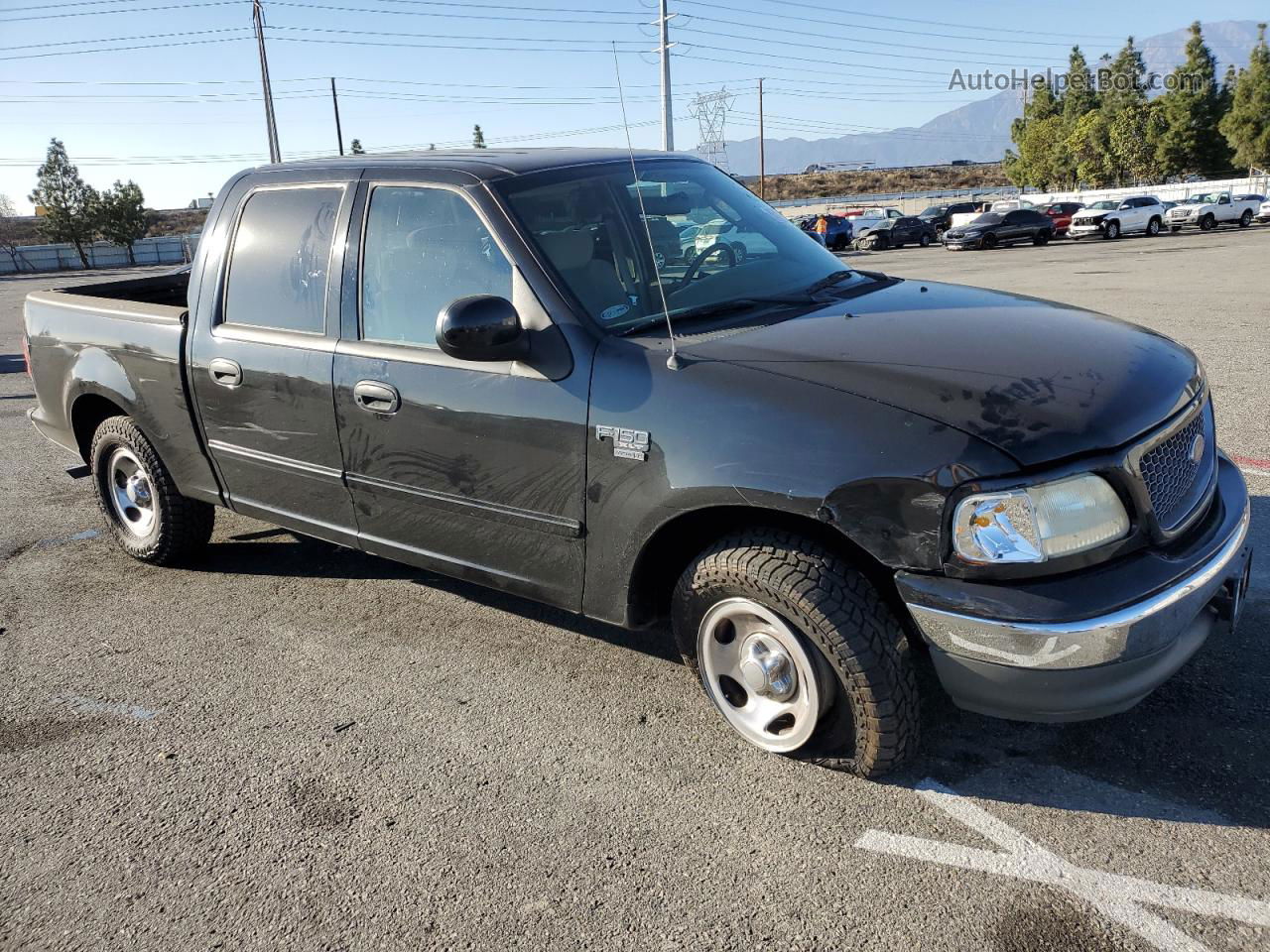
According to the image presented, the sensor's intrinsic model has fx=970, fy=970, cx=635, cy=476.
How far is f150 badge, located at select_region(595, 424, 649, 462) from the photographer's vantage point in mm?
2891

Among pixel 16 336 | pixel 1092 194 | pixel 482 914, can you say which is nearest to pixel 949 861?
pixel 482 914

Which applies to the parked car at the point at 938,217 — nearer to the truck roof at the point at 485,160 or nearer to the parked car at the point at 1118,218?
the parked car at the point at 1118,218

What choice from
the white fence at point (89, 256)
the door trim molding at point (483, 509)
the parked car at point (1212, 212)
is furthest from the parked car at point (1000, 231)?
the white fence at point (89, 256)

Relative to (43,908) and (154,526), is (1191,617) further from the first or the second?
(154,526)

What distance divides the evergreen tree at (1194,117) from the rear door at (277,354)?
62270 millimetres

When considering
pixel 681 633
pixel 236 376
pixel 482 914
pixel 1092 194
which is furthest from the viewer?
pixel 1092 194

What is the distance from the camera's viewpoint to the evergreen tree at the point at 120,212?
61.6m

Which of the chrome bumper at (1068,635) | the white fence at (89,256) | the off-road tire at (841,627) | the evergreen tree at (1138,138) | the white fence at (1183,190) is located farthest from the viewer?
the white fence at (89,256)

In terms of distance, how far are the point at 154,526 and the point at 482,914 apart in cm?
328

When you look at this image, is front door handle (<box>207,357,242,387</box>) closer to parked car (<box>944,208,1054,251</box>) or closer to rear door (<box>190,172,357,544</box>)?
rear door (<box>190,172,357,544</box>)

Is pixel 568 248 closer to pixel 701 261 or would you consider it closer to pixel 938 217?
pixel 701 261

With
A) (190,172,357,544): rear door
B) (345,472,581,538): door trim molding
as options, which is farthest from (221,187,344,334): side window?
(345,472,581,538): door trim molding

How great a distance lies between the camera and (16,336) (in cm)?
1608

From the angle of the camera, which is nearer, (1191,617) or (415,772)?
(1191,617)
